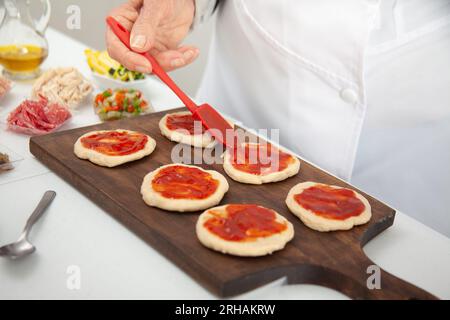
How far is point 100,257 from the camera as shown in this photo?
3.49 ft

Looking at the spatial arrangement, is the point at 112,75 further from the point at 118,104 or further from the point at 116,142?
the point at 116,142

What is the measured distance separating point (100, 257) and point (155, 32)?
0.82 metres

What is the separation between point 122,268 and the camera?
1041 mm

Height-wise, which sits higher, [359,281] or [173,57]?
[173,57]

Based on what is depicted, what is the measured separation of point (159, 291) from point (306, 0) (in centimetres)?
99

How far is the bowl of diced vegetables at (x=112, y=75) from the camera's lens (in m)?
1.85

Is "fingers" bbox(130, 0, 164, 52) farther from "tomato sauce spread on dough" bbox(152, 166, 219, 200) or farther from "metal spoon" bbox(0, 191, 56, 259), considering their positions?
"metal spoon" bbox(0, 191, 56, 259)

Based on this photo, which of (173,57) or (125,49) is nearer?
(125,49)

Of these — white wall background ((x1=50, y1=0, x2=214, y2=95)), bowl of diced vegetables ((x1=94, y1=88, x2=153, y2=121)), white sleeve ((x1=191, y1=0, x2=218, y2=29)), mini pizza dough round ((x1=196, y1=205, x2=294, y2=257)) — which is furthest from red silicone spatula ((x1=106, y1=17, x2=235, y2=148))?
white wall background ((x1=50, y1=0, x2=214, y2=95))

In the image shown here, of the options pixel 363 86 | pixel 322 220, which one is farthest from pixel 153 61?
pixel 322 220

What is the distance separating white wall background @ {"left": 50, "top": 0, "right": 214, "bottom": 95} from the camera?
410 cm

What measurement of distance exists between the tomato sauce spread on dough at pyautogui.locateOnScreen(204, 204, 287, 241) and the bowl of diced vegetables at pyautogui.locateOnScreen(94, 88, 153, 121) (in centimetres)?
67

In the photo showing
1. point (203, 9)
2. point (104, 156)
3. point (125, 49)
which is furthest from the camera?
point (203, 9)
